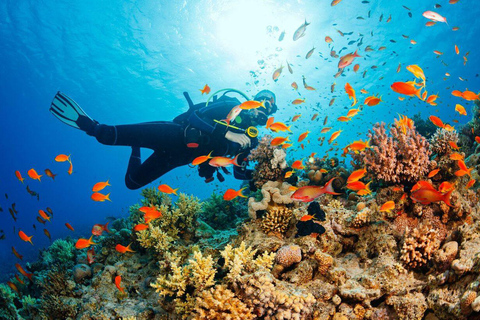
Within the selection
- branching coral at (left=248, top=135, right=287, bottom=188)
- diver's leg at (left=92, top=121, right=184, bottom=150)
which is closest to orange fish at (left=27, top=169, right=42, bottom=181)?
diver's leg at (left=92, top=121, right=184, bottom=150)

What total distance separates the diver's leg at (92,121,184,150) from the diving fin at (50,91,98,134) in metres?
0.35

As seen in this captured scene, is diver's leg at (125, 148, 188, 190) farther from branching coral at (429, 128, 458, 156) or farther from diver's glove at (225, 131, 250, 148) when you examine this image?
branching coral at (429, 128, 458, 156)

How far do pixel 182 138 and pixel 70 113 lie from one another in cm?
336

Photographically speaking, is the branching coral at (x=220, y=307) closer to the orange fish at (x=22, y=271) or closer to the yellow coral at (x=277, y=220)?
the yellow coral at (x=277, y=220)

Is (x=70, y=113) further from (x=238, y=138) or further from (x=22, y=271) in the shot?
(x=238, y=138)

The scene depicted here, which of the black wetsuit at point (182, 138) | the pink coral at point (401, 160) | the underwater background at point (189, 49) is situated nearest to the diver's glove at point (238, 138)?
the black wetsuit at point (182, 138)

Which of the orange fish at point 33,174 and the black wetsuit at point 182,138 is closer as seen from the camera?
the orange fish at point 33,174

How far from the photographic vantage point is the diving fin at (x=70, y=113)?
6301mm

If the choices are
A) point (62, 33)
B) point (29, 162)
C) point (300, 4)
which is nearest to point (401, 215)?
point (300, 4)

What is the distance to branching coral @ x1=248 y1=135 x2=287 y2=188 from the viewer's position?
5.30 m

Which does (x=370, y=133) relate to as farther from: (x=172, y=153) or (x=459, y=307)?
(x=172, y=153)

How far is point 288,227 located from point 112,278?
3.91 meters

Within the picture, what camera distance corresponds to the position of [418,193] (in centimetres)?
277

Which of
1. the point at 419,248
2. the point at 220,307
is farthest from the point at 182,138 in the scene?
the point at 419,248
